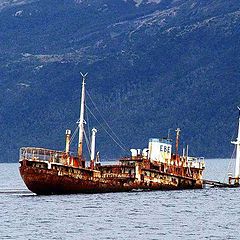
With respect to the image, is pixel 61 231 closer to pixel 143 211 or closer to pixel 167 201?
pixel 143 211

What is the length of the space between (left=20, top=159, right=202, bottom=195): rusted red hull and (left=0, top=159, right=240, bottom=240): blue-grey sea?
1388mm

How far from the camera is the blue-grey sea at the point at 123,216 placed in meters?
137

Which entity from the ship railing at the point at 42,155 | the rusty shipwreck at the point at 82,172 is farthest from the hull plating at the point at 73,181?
the ship railing at the point at 42,155

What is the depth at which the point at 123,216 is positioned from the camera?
15525 cm

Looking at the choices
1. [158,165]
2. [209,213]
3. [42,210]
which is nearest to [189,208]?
[209,213]

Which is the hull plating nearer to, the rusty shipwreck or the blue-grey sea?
the rusty shipwreck

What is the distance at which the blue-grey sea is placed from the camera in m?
137

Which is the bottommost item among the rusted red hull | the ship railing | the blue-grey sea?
the blue-grey sea

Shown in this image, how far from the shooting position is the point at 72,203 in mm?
172500

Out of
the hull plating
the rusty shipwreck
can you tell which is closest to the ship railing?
the rusty shipwreck

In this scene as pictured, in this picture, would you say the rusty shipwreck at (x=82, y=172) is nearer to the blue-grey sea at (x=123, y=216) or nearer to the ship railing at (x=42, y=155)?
the ship railing at (x=42, y=155)

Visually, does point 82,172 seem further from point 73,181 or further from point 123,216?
point 123,216

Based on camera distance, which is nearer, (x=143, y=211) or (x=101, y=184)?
(x=143, y=211)

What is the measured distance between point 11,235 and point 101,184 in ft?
181
